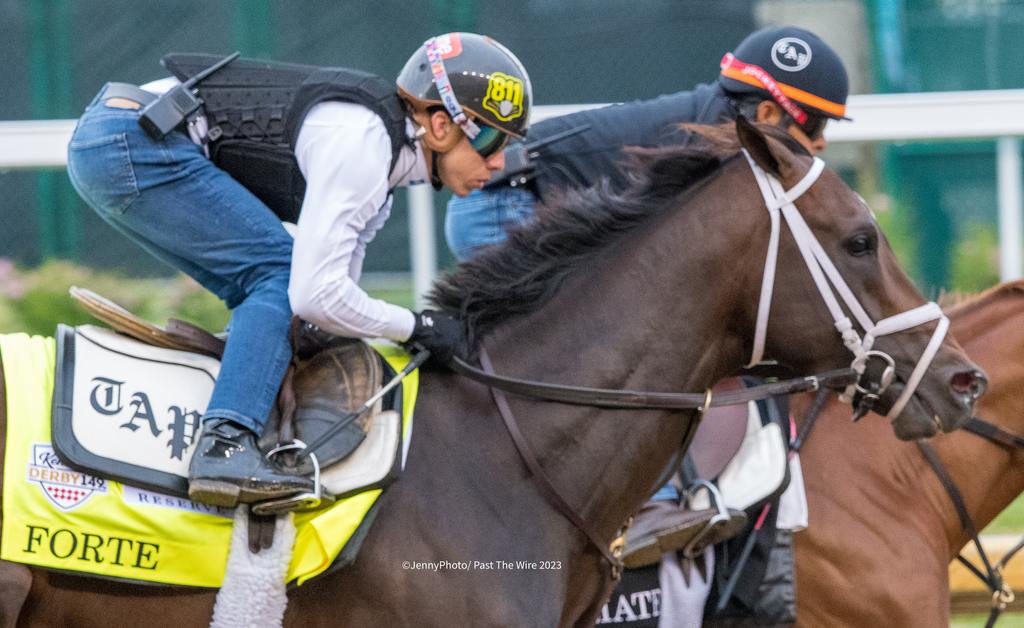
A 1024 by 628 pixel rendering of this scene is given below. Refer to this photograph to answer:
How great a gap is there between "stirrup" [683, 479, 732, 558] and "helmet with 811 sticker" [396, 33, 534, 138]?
1.33 meters

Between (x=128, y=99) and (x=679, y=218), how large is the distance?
1411mm

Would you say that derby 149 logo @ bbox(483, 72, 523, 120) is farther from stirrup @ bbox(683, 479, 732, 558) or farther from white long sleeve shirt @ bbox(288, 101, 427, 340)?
stirrup @ bbox(683, 479, 732, 558)

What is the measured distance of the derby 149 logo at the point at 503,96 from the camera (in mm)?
3250

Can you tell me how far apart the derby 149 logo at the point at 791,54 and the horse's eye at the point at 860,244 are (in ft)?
4.07

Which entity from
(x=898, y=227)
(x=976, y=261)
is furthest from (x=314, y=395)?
(x=976, y=261)

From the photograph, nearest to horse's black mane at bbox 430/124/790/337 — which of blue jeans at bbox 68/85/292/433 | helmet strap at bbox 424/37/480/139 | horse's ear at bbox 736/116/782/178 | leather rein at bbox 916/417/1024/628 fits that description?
horse's ear at bbox 736/116/782/178

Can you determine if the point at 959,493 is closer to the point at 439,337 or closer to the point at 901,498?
the point at 901,498

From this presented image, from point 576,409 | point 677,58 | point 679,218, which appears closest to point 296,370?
point 576,409

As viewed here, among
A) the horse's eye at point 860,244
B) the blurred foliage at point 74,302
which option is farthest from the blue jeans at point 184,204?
the blurred foliage at point 74,302

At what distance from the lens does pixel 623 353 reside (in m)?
3.30

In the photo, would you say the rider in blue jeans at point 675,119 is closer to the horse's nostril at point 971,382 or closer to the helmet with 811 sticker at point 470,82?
the helmet with 811 sticker at point 470,82

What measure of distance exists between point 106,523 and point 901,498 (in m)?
2.46

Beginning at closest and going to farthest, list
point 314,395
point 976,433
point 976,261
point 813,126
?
point 314,395
point 976,433
point 813,126
point 976,261

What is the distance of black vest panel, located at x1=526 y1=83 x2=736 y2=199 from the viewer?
15.0ft
